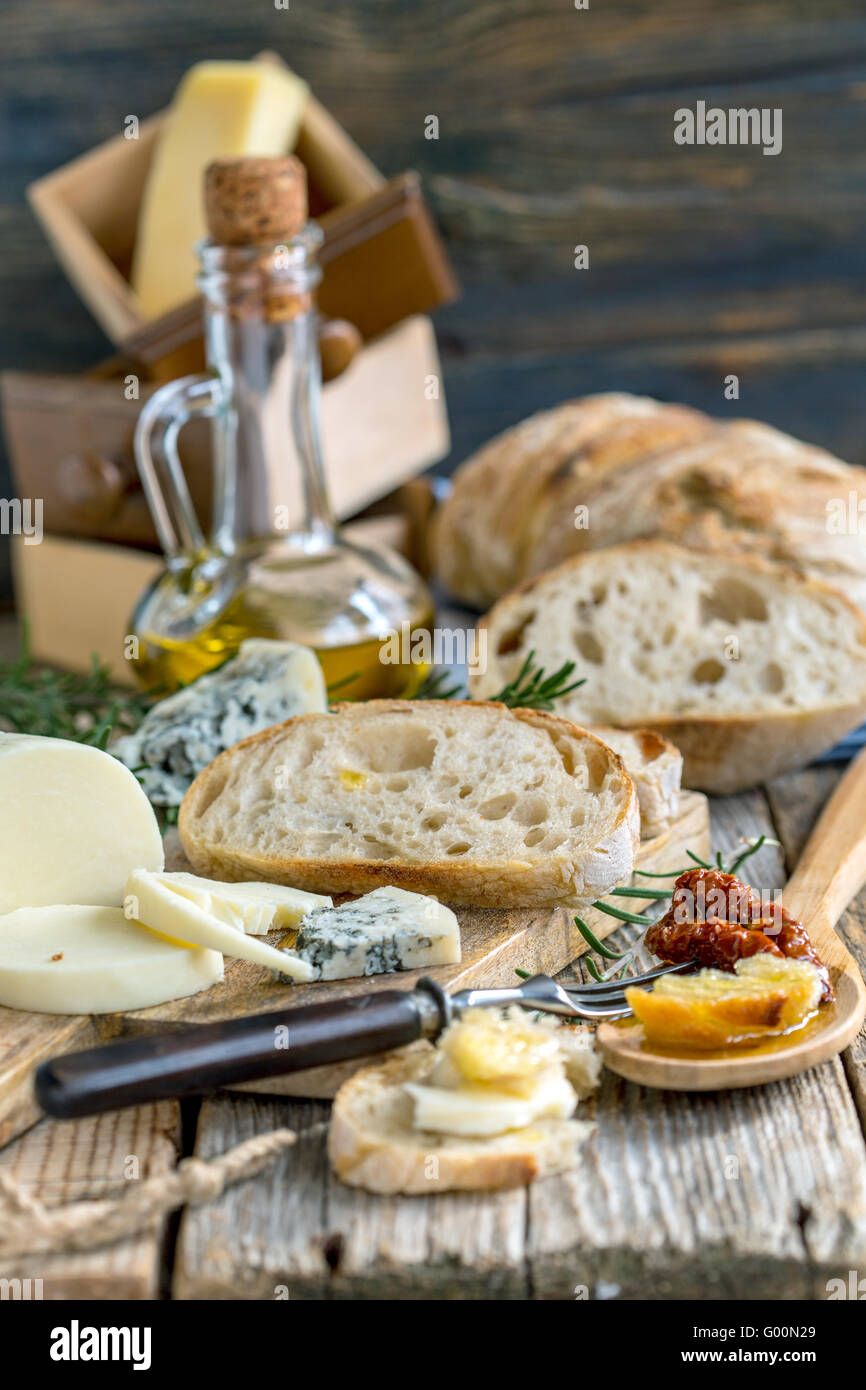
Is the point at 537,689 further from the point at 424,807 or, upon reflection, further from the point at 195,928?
the point at 195,928

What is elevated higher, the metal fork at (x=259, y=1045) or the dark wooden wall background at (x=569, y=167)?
the dark wooden wall background at (x=569, y=167)

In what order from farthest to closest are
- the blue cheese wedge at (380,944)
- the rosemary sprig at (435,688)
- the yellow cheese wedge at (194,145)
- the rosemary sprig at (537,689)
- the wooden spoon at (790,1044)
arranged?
the yellow cheese wedge at (194,145), the rosemary sprig at (435,688), the rosemary sprig at (537,689), the blue cheese wedge at (380,944), the wooden spoon at (790,1044)

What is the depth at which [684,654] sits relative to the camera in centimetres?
209

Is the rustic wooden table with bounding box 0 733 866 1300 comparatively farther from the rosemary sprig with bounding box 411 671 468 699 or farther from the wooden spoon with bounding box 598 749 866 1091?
the rosemary sprig with bounding box 411 671 468 699

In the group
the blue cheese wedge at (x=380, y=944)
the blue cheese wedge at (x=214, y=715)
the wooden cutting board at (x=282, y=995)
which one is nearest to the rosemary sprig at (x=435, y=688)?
the blue cheese wedge at (x=214, y=715)

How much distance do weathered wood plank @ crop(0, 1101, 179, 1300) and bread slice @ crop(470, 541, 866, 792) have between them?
993mm

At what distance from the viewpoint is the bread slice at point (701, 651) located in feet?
6.56

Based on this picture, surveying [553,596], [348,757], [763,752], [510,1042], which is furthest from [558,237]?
[510,1042]

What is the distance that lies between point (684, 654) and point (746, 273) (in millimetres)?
1796

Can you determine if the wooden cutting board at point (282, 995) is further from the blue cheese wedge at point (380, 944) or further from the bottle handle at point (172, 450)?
the bottle handle at point (172, 450)

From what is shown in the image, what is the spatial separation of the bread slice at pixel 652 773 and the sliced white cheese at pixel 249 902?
0.44m

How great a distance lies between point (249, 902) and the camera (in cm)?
145

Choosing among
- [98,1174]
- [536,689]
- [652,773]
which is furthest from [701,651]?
[98,1174]
